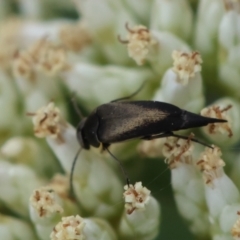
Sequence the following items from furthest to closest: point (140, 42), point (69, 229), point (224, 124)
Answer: point (140, 42), point (224, 124), point (69, 229)

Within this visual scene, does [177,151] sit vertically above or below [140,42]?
below

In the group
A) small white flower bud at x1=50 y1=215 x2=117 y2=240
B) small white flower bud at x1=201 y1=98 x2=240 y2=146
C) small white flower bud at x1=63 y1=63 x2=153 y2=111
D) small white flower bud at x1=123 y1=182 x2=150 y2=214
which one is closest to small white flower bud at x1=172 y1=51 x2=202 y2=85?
small white flower bud at x1=201 y1=98 x2=240 y2=146

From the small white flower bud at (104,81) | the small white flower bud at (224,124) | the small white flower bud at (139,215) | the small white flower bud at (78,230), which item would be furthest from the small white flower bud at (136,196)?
the small white flower bud at (104,81)

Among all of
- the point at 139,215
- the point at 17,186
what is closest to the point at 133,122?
the point at 139,215

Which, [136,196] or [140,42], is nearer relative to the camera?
[136,196]

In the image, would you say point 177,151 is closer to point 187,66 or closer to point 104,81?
point 187,66

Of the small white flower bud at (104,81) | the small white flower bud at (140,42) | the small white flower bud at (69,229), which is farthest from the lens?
the small white flower bud at (104,81)

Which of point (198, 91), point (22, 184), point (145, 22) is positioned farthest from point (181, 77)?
point (22, 184)

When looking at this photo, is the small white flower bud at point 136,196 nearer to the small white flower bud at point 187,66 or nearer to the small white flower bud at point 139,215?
the small white flower bud at point 139,215

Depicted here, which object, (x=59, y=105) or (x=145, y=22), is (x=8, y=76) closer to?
A: (x=59, y=105)
